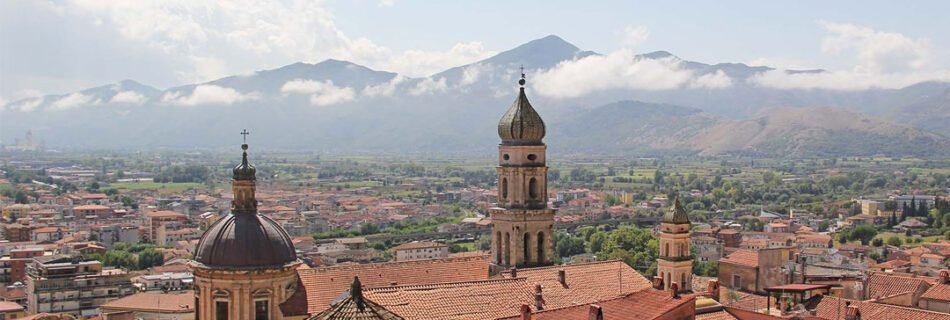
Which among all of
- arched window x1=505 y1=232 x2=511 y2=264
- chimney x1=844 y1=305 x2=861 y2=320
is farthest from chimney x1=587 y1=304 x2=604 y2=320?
arched window x1=505 y1=232 x2=511 y2=264

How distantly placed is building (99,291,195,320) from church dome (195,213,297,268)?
85.7 ft

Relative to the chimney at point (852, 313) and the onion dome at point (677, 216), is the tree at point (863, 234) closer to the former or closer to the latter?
the onion dome at point (677, 216)

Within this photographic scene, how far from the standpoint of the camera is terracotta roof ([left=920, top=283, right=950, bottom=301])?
38375 millimetres

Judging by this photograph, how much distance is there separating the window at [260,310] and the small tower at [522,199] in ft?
38.4

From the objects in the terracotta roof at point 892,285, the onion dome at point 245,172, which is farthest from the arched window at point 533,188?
the terracotta roof at point 892,285

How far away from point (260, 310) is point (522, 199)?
42.3 feet

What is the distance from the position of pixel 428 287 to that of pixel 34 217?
11211 cm

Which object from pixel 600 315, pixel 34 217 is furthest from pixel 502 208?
pixel 34 217

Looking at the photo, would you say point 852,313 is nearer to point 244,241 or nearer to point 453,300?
point 453,300

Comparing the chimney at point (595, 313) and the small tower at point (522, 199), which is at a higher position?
the small tower at point (522, 199)

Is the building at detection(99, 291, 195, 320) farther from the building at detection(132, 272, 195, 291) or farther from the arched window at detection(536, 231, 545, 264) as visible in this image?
the arched window at detection(536, 231, 545, 264)

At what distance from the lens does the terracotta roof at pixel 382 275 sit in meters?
32.9

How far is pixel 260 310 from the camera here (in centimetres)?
3189

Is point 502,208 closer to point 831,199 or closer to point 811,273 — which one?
point 811,273
